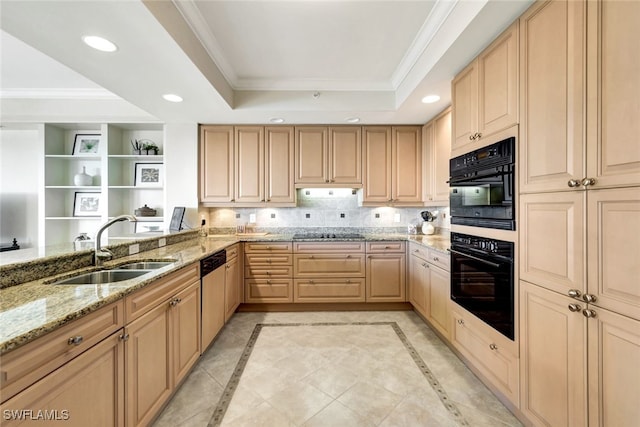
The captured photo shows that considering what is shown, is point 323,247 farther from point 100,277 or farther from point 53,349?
point 53,349

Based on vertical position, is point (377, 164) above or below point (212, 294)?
above

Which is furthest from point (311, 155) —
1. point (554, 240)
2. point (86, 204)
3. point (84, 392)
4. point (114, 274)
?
Answer: point (86, 204)

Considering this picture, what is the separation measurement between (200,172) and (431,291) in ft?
10.2

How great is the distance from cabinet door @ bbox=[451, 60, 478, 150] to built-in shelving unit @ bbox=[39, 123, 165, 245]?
11.8 ft

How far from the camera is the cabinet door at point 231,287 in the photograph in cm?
271

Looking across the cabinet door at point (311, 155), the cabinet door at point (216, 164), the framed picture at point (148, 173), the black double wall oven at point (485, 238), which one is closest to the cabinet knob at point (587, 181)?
the black double wall oven at point (485, 238)

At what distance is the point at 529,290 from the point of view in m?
1.45

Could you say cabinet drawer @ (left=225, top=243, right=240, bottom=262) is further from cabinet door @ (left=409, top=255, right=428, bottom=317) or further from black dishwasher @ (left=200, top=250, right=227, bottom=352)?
cabinet door @ (left=409, top=255, right=428, bottom=317)

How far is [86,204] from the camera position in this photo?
3.63m

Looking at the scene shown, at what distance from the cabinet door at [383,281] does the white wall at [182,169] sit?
2378 millimetres

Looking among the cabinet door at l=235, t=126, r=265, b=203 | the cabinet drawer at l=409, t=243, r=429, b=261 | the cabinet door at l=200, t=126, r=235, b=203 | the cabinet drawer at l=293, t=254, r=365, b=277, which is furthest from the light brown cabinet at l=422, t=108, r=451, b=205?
the cabinet door at l=200, t=126, r=235, b=203

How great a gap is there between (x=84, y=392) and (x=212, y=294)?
1.34 metres

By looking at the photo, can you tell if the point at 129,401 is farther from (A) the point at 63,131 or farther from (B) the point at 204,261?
(A) the point at 63,131

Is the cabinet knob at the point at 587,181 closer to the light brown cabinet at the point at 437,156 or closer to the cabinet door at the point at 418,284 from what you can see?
the light brown cabinet at the point at 437,156
